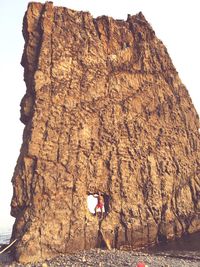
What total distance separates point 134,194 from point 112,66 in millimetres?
9732

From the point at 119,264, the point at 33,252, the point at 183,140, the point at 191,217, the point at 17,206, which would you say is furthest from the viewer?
the point at 183,140

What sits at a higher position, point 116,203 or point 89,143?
point 89,143

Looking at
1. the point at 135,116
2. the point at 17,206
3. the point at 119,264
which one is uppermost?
the point at 135,116


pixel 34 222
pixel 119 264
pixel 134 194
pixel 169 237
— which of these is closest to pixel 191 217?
pixel 169 237

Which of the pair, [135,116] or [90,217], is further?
[135,116]

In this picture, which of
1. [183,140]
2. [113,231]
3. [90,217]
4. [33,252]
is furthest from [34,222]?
[183,140]

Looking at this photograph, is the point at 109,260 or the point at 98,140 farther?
the point at 98,140

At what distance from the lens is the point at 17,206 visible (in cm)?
2281

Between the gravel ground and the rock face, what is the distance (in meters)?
1.12

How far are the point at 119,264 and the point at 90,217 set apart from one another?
524 cm

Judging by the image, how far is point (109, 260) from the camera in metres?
19.4

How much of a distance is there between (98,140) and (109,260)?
28.1 ft

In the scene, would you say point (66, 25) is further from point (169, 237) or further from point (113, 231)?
point (169, 237)

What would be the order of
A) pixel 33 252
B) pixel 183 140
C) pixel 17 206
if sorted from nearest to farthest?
pixel 33 252 < pixel 17 206 < pixel 183 140
